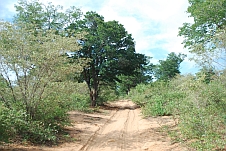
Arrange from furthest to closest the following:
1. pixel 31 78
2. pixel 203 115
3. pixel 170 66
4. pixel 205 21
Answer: pixel 170 66
pixel 205 21
pixel 31 78
pixel 203 115

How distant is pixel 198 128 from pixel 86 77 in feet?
60.9

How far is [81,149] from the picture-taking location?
8.34m

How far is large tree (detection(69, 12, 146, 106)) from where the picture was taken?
74.3ft

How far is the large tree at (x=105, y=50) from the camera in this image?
22.6 m

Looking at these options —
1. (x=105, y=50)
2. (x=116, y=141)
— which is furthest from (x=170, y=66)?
(x=116, y=141)

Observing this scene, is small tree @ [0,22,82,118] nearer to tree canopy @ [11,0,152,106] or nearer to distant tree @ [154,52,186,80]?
tree canopy @ [11,0,152,106]

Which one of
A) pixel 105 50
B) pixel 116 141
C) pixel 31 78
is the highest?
pixel 105 50

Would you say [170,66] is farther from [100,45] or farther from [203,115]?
[203,115]

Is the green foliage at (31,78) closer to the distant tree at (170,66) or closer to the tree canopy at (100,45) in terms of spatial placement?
the tree canopy at (100,45)

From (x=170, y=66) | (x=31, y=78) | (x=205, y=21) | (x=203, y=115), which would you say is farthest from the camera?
(x=170, y=66)

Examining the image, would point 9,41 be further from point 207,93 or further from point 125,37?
point 125,37

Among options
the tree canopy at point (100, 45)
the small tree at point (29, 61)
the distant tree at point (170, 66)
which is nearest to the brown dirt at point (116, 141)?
the small tree at point (29, 61)

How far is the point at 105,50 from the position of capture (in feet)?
76.9

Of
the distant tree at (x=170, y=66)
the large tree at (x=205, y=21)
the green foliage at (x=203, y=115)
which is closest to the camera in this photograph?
the green foliage at (x=203, y=115)
